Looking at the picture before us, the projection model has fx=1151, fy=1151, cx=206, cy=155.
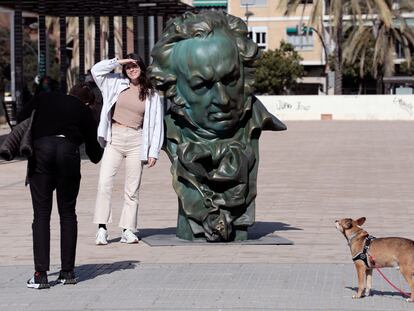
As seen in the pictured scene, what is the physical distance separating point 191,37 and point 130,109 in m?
0.93

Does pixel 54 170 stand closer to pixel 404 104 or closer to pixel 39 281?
pixel 39 281

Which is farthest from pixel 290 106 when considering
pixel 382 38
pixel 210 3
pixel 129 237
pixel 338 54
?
pixel 129 237

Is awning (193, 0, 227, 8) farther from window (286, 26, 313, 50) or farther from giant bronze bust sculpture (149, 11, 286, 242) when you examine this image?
giant bronze bust sculpture (149, 11, 286, 242)

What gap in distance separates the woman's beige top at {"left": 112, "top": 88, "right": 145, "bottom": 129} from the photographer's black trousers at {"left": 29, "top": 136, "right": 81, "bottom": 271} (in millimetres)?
2303

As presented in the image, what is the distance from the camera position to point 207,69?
10.8 meters

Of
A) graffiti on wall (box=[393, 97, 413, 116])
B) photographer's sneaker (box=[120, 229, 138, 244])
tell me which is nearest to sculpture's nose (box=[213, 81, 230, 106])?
photographer's sneaker (box=[120, 229, 138, 244])

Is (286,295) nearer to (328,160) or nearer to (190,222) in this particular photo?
(190,222)

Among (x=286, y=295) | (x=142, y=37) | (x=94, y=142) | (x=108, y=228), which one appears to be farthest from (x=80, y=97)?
(x=142, y=37)

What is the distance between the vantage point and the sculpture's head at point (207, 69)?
10.9m

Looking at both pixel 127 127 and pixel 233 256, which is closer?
pixel 233 256

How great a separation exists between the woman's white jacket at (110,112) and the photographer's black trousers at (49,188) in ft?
7.15

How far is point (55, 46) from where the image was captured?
88062 mm

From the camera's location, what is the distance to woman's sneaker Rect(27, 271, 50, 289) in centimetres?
892

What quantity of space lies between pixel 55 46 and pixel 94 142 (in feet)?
262
